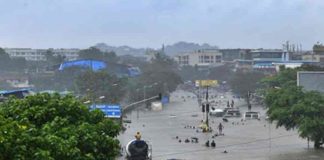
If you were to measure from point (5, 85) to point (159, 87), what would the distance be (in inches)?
893

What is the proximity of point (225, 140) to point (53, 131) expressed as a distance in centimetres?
2803

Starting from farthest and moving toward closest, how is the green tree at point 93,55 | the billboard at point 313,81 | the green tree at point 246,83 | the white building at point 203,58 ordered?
1. the white building at point 203,58
2. the green tree at point 93,55
3. the green tree at point 246,83
4. the billboard at point 313,81

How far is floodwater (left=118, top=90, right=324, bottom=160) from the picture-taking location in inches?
1223

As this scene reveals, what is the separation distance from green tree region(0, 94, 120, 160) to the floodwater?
15.3 metres

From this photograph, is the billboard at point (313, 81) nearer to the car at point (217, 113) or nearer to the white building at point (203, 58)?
the car at point (217, 113)

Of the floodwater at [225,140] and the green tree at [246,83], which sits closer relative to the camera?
the floodwater at [225,140]

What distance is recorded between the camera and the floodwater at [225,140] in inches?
1223

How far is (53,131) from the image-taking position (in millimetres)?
12477

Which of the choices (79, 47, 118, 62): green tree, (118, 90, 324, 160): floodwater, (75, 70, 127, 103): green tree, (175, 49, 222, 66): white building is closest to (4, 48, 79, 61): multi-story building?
(175, 49, 222, 66): white building

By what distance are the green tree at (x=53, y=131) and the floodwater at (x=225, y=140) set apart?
15295 millimetres

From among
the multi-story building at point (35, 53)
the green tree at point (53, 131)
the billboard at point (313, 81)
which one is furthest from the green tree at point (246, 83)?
the green tree at point (53, 131)

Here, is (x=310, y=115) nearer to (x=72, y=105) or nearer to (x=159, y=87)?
(x=72, y=105)

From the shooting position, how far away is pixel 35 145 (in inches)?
411

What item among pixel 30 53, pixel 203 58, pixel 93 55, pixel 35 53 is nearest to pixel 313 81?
pixel 93 55
